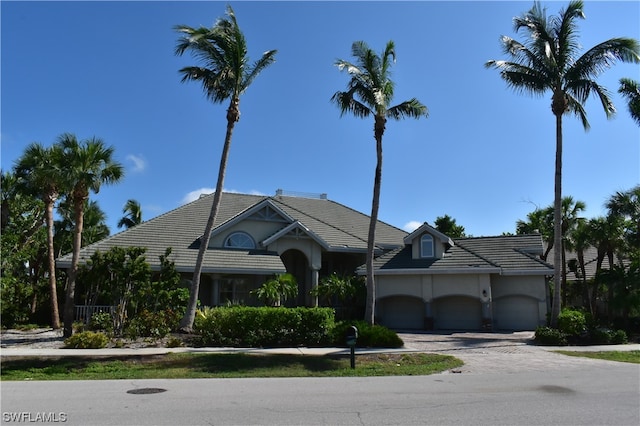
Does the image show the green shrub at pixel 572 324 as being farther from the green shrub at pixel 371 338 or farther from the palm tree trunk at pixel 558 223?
Answer: the green shrub at pixel 371 338

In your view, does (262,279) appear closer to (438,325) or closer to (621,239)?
(438,325)

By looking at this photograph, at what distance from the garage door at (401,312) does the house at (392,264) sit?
0.05 meters

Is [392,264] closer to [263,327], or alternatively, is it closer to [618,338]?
[618,338]

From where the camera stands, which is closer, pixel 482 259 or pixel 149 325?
pixel 149 325

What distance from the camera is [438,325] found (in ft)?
87.0

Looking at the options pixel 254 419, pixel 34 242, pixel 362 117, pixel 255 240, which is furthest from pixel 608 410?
pixel 34 242

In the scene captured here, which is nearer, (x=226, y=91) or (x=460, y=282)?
(x=226, y=91)

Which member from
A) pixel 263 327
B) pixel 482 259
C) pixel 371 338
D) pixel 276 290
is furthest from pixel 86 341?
pixel 482 259

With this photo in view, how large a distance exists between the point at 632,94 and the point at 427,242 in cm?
1306

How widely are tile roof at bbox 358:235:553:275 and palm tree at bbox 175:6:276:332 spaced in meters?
10.6

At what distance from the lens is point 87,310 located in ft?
67.0

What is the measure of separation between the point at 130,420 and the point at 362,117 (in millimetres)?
15296

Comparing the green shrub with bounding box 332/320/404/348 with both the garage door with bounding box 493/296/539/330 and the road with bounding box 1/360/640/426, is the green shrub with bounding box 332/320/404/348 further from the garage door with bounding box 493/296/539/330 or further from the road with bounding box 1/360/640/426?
the garage door with bounding box 493/296/539/330

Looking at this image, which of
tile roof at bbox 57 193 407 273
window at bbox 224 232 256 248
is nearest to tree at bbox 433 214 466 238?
tile roof at bbox 57 193 407 273
